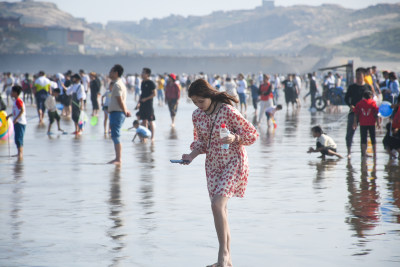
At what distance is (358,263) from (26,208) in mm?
4137

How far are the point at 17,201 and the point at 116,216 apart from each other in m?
1.63

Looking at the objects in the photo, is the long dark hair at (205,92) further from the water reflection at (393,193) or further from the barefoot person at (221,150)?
the water reflection at (393,193)

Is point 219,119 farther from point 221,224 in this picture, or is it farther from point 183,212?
point 183,212

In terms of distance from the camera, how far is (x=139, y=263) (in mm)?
5840

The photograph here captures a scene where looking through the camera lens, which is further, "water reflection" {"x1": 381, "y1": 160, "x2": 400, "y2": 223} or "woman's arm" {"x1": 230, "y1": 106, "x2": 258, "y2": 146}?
"water reflection" {"x1": 381, "y1": 160, "x2": 400, "y2": 223}

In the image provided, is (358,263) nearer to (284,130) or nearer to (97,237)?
(97,237)

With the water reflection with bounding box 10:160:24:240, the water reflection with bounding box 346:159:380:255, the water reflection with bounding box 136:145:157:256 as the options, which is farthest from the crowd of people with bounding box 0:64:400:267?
the water reflection with bounding box 10:160:24:240

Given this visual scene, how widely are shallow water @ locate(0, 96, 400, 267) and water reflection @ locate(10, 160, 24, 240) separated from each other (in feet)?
0.04

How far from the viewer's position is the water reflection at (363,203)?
23.6 feet

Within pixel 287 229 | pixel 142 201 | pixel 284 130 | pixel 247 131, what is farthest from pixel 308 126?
pixel 247 131

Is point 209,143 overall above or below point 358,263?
above

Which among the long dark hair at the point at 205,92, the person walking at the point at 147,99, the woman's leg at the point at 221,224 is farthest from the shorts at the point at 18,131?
the woman's leg at the point at 221,224

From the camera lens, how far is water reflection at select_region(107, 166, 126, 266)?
20.9ft

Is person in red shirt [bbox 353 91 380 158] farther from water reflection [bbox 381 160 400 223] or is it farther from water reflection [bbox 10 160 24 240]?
water reflection [bbox 10 160 24 240]
